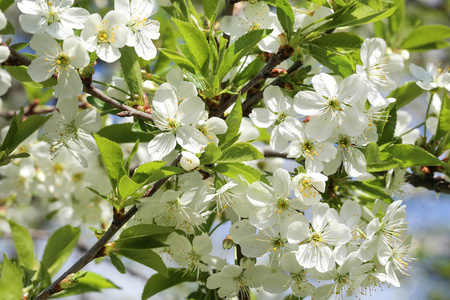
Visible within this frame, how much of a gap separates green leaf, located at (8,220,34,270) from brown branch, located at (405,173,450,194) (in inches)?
72.9

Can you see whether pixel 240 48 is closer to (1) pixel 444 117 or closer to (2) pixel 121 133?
(2) pixel 121 133

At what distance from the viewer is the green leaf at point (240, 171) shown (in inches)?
63.8

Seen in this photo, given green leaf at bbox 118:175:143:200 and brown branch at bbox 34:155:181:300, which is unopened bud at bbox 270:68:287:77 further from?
green leaf at bbox 118:175:143:200

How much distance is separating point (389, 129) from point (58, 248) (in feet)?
5.49

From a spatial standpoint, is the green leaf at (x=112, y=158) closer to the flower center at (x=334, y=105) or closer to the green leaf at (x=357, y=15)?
the flower center at (x=334, y=105)

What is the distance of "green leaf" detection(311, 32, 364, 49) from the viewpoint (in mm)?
1762

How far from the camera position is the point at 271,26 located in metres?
1.98

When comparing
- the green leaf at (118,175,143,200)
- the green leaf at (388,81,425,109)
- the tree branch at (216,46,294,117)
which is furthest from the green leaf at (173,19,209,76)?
the green leaf at (388,81,425,109)

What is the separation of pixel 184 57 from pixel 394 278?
1.13 meters

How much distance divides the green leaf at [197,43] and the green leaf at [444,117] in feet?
3.63

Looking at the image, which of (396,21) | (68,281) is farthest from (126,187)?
(396,21)

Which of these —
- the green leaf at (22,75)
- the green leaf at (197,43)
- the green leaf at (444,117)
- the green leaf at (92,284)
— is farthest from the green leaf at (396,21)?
the green leaf at (92,284)

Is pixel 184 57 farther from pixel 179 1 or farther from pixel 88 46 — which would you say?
pixel 179 1

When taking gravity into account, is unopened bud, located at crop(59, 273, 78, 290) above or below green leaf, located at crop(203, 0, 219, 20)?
below
